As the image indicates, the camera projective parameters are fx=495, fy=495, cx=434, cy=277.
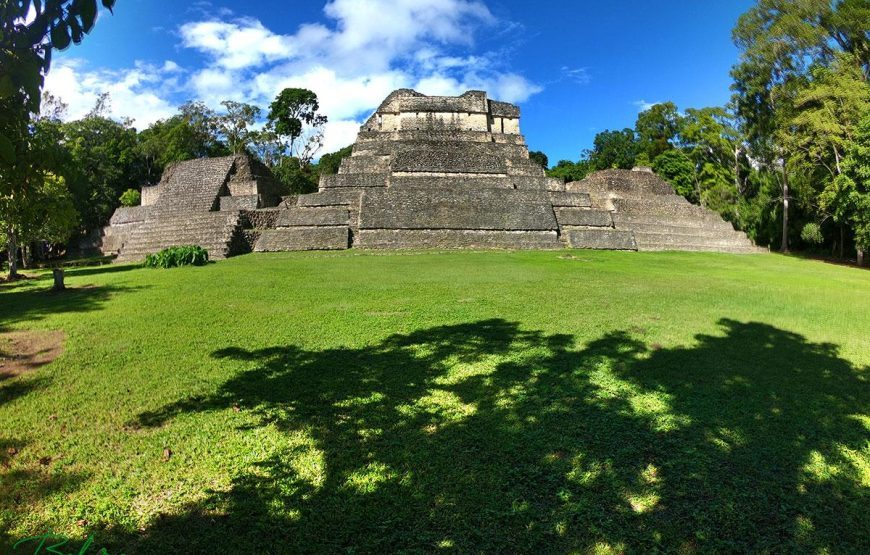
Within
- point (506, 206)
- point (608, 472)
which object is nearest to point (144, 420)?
point (608, 472)

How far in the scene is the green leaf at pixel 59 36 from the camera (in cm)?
215

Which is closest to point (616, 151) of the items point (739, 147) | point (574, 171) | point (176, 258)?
point (574, 171)

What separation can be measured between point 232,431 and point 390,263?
9332mm

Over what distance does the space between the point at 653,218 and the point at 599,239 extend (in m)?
4.91

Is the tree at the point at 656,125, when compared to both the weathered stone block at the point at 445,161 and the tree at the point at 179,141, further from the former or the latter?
the tree at the point at 179,141

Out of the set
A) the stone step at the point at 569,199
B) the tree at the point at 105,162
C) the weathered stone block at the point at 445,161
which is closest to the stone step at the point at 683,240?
the stone step at the point at 569,199

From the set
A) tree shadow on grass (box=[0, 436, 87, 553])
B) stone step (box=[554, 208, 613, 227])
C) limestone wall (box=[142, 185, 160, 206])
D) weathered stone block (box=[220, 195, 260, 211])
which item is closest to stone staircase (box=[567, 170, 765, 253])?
stone step (box=[554, 208, 613, 227])

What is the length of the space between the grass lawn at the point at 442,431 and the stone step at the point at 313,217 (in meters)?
11.6

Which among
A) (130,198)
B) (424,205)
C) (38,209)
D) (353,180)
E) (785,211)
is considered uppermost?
(353,180)

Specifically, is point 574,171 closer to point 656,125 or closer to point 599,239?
point 656,125

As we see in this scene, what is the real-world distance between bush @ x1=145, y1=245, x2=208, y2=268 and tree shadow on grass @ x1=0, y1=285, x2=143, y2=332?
2.91 meters

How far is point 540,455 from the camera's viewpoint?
9.71 feet

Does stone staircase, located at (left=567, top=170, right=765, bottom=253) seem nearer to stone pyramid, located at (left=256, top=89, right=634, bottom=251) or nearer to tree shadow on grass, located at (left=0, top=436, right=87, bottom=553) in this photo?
stone pyramid, located at (left=256, top=89, right=634, bottom=251)

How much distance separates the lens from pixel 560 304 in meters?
7.03
